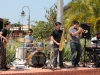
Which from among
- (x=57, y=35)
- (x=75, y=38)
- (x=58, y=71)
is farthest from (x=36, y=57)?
(x=75, y=38)

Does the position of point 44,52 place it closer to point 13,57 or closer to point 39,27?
point 13,57

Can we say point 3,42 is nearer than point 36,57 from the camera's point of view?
Yes

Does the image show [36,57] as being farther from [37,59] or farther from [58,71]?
[58,71]

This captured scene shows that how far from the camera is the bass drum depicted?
9.80 m

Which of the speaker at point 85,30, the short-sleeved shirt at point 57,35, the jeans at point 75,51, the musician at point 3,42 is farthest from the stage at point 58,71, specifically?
the speaker at point 85,30

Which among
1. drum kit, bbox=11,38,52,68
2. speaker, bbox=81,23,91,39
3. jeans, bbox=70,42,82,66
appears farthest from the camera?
speaker, bbox=81,23,91,39

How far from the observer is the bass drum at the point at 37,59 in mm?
9805

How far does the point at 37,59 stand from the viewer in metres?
9.85

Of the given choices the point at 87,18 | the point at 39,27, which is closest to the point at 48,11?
the point at 39,27

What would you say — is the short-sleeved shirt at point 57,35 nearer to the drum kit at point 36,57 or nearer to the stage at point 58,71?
the drum kit at point 36,57

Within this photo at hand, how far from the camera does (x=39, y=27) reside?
2912 centimetres

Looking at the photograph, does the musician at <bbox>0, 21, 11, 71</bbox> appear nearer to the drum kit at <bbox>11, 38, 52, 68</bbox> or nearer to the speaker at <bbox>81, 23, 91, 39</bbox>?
the drum kit at <bbox>11, 38, 52, 68</bbox>

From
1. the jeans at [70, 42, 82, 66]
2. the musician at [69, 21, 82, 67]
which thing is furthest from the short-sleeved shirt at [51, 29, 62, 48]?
the jeans at [70, 42, 82, 66]

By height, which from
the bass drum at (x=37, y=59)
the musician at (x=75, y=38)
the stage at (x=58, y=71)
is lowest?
the stage at (x=58, y=71)
